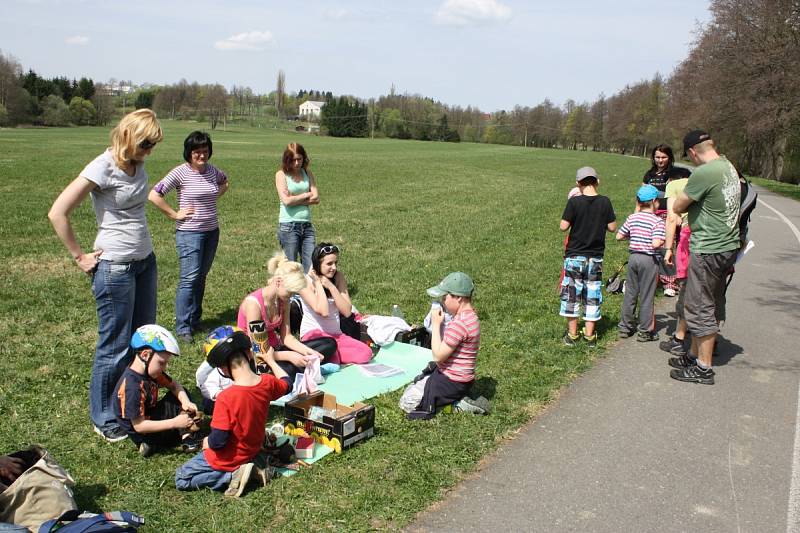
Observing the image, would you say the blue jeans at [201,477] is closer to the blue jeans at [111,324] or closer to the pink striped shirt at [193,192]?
the blue jeans at [111,324]

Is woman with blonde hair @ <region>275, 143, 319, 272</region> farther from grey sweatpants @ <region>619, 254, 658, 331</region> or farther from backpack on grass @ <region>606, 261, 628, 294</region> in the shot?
backpack on grass @ <region>606, 261, 628, 294</region>

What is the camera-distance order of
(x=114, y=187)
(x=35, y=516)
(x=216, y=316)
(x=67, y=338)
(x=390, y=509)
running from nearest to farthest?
(x=35, y=516) < (x=390, y=509) < (x=114, y=187) < (x=67, y=338) < (x=216, y=316)

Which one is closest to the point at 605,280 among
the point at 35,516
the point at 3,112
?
the point at 35,516

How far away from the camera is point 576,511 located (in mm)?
4137

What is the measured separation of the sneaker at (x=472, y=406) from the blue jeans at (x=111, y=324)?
2.67 meters

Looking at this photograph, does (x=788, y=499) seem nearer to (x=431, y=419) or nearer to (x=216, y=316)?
(x=431, y=419)

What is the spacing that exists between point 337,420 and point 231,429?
80 cm

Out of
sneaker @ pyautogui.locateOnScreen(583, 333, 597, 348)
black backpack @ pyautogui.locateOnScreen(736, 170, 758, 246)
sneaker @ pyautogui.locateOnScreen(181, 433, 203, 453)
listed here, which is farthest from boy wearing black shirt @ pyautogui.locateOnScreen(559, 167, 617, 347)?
sneaker @ pyautogui.locateOnScreen(181, 433, 203, 453)

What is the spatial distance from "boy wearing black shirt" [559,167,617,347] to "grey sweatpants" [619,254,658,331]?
649 mm

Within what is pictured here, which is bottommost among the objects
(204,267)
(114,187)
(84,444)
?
(84,444)

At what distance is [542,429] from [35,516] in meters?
3.60

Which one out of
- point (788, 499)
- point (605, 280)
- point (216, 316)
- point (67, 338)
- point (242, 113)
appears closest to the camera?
point (788, 499)

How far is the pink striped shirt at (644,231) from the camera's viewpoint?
743 cm

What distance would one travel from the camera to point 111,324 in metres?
4.86
